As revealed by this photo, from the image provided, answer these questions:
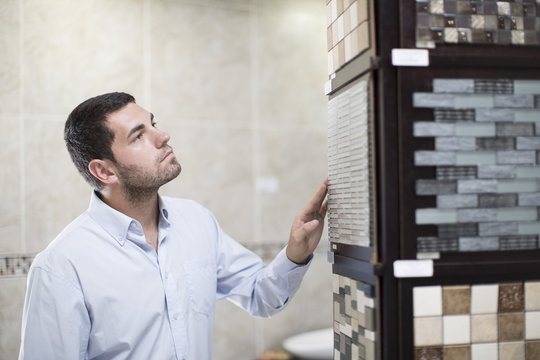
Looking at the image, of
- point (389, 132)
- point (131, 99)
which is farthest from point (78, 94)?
point (389, 132)

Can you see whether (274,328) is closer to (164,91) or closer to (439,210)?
(164,91)

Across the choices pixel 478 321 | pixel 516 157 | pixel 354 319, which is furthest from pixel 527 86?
pixel 354 319

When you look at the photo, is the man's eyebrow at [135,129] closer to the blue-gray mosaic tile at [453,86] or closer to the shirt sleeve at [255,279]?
the shirt sleeve at [255,279]

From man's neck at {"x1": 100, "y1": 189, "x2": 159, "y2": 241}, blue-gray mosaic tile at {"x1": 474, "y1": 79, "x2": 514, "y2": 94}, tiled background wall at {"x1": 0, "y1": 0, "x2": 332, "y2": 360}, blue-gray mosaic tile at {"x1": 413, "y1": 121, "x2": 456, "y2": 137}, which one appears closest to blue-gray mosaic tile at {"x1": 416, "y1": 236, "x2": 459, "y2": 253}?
blue-gray mosaic tile at {"x1": 413, "y1": 121, "x2": 456, "y2": 137}

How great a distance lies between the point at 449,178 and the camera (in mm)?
1098

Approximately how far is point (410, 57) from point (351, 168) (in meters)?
0.27

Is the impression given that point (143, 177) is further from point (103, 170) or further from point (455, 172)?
point (455, 172)

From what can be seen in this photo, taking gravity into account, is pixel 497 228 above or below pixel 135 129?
below

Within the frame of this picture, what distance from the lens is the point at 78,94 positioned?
2.95 metres

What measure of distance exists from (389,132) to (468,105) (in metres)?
0.18

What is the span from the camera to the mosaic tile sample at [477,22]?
1.10m

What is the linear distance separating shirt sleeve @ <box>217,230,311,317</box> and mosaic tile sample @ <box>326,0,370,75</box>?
65 cm

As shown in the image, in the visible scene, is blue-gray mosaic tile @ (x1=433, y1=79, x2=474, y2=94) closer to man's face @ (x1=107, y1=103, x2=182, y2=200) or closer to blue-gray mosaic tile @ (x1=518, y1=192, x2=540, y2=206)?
blue-gray mosaic tile @ (x1=518, y1=192, x2=540, y2=206)

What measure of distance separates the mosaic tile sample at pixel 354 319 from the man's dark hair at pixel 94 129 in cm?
87
